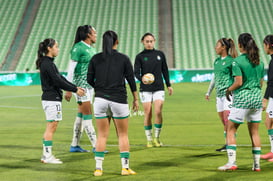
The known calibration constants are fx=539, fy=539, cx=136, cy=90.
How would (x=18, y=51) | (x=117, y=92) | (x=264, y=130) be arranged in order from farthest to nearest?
1. (x=18, y=51)
2. (x=264, y=130)
3. (x=117, y=92)

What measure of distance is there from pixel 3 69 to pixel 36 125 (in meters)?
21.7

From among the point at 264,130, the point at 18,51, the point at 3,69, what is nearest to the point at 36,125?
the point at 264,130

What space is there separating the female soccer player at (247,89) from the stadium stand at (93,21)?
28.9 m

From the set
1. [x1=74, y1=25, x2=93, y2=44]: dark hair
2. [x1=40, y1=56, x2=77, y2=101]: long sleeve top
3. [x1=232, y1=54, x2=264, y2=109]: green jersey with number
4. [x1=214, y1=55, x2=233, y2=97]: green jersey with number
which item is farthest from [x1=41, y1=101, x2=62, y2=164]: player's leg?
[x1=214, y1=55, x2=233, y2=97]: green jersey with number

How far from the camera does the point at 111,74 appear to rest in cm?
773

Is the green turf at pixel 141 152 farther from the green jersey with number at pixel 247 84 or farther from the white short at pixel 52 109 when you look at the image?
the green jersey with number at pixel 247 84

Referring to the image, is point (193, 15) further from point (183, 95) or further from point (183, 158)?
point (183, 158)

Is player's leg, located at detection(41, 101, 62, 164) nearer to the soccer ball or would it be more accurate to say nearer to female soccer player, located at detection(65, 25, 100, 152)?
female soccer player, located at detection(65, 25, 100, 152)

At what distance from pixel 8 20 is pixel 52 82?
35.3m

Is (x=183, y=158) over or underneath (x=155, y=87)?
underneath

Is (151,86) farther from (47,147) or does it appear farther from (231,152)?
(231,152)

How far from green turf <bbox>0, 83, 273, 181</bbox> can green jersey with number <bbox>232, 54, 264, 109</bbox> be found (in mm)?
1061


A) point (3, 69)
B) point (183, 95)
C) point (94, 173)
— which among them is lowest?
point (94, 173)

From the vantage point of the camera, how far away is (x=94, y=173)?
7957mm
